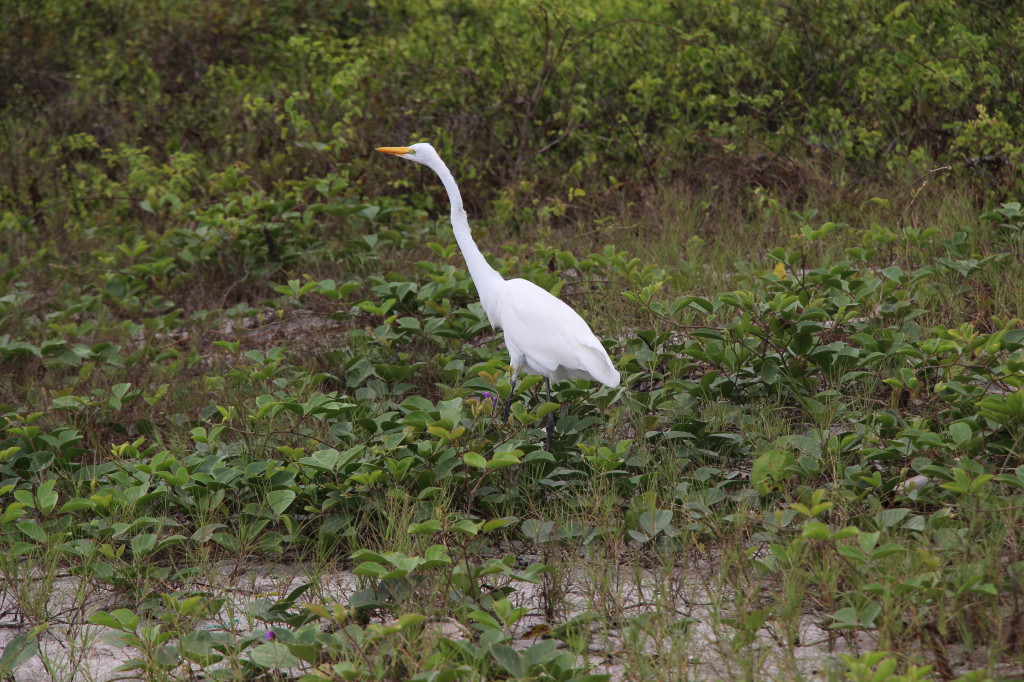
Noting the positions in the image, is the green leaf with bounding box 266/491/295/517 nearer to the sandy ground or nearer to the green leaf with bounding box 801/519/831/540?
the sandy ground

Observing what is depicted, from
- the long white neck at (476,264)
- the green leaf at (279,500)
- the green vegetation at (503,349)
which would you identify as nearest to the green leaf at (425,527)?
the green vegetation at (503,349)

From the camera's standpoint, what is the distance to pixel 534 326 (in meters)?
3.57

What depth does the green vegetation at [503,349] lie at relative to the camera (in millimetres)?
2461

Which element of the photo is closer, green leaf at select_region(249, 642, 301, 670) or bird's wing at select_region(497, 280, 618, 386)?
green leaf at select_region(249, 642, 301, 670)

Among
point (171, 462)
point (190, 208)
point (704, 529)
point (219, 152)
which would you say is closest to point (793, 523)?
point (704, 529)

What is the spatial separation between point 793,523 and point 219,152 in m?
5.13

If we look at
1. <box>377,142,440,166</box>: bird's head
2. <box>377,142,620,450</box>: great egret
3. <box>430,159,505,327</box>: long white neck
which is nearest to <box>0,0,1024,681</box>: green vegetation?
<box>377,142,620,450</box>: great egret

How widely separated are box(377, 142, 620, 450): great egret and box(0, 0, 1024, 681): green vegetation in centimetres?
15

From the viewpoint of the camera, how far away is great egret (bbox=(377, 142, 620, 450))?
3400mm

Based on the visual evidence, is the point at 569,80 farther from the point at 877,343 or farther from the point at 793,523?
the point at 793,523

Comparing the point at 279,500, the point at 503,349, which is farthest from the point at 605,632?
the point at 503,349

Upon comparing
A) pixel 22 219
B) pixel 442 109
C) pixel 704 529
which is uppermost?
pixel 704 529

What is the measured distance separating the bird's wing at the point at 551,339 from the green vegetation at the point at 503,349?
154 mm

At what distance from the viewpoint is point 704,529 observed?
279 centimetres
